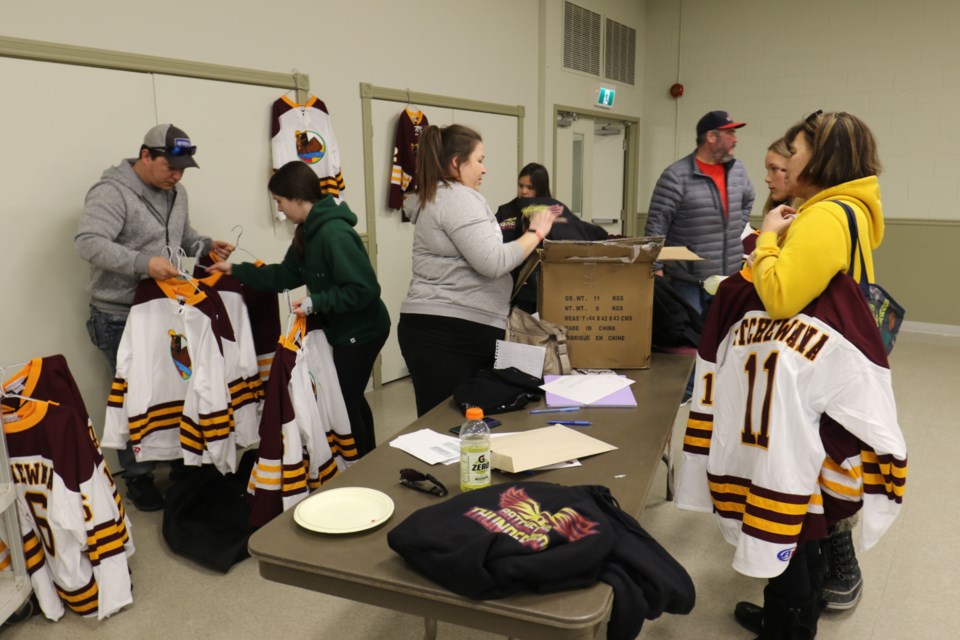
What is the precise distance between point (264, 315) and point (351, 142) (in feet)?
5.04

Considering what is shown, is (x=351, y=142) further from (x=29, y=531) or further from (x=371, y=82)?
(x=29, y=531)

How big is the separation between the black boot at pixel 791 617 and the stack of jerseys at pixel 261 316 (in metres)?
1.96

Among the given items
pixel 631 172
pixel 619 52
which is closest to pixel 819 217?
pixel 619 52

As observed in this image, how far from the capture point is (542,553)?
1.06 meters

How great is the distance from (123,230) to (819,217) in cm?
244

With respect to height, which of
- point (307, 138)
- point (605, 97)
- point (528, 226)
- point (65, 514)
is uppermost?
point (605, 97)

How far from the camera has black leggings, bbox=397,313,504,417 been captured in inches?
84.7

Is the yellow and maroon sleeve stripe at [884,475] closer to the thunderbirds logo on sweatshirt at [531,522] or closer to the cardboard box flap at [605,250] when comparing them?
the thunderbirds logo on sweatshirt at [531,522]

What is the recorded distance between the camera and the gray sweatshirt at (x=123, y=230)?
8.32 feet


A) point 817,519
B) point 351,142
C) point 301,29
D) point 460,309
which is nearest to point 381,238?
point 351,142

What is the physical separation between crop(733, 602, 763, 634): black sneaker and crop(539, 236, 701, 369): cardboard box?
78 cm

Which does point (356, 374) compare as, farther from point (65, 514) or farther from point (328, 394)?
point (65, 514)

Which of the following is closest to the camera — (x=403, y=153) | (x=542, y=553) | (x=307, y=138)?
(x=542, y=553)

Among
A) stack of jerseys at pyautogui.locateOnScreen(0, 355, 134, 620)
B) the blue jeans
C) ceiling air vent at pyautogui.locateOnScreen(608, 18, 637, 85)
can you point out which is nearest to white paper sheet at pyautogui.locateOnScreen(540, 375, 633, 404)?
stack of jerseys at pyautogui.locateOnScreen(0, 355, 134, 620)
